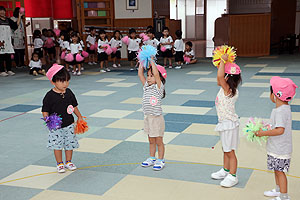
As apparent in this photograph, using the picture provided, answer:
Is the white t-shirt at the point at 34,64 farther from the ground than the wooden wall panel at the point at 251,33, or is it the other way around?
the wooden wall panel at the point at 251,33

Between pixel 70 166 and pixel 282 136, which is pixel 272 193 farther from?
pixel 70 166

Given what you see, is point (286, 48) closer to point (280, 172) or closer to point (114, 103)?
point (114, 103)

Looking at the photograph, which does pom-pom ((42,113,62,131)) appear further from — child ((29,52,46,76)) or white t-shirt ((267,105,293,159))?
child ((29,52,46,76))

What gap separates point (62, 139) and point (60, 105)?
1.23 ft

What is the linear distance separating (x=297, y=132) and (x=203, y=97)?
277 centimetres

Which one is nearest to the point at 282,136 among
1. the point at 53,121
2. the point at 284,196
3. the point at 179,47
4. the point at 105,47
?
the point at 284,196

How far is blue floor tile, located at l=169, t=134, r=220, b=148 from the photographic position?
509 centimetres

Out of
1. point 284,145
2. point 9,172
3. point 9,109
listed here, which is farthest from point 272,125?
point 9,109

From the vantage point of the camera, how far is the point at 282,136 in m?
3.24

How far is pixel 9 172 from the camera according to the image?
4.41m

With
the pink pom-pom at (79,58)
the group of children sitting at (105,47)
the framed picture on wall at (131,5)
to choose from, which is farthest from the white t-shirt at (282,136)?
the framed picture on wall at (131,5)

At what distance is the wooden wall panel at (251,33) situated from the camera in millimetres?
15617

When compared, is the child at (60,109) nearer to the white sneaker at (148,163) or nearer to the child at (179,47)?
the white sneaker at (148,163)

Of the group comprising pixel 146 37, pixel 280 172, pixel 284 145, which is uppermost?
pixel 146 37
